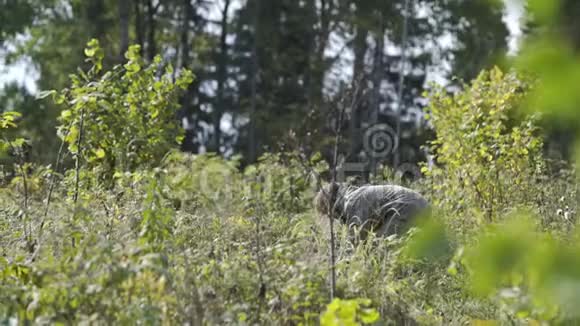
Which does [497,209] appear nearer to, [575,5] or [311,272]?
[311,272]

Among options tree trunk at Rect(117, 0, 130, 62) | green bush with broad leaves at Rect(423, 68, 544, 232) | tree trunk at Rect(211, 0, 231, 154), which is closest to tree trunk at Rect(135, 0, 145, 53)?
tree trunk at Rect(211, 0, 231, 154)

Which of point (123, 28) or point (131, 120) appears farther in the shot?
point (123, 28)

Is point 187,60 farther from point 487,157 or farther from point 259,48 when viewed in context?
point 487,157

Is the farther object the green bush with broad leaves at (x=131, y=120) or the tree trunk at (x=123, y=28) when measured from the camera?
the tree trunk at (x=123, y=28)

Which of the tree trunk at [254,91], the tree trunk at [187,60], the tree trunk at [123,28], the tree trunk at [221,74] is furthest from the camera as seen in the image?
the tree trunk at [221,74]

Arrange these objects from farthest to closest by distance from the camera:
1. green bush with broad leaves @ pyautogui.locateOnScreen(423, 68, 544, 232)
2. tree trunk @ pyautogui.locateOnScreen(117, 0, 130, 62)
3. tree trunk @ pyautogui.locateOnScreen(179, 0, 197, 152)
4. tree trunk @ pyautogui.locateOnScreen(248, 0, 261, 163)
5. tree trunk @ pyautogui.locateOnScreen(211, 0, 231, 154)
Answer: tree trunk @ pyautogui.locateOnScreen(211, 0, 231, 154), tree trunk @ pyautogui.locateOnScreen(179, 0, 197, 152), tree trunk @ pyautogui.locateOnScreen(248, 0, 261, 163), tree trunk @ pyautogui.locateOnScreen(117, 0, 130, 62), green bush with broad leaves @ pyautogui.locateOnScreen(423, 68, 544, 232)

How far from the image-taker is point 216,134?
2438 cm

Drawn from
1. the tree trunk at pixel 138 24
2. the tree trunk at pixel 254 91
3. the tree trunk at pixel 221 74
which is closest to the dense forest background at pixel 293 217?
the tree trunk at pixel 254 91

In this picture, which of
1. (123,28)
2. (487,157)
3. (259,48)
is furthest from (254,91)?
(487,157)

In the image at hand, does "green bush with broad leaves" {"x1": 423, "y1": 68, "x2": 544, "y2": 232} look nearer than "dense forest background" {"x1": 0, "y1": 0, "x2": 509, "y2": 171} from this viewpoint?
Yes

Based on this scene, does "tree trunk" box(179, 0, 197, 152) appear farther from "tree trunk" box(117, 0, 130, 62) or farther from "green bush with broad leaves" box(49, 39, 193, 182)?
"green bush with broad leaves" box(49, 39, 193, 182)

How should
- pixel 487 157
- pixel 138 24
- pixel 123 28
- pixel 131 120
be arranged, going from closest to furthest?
pixel 131 120 < pixel 487 157 < pixel 123 28 < pixel 138 24

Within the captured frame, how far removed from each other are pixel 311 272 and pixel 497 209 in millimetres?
3682

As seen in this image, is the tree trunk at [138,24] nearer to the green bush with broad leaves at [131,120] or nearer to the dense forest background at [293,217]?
the dense forest background at [293,217]
